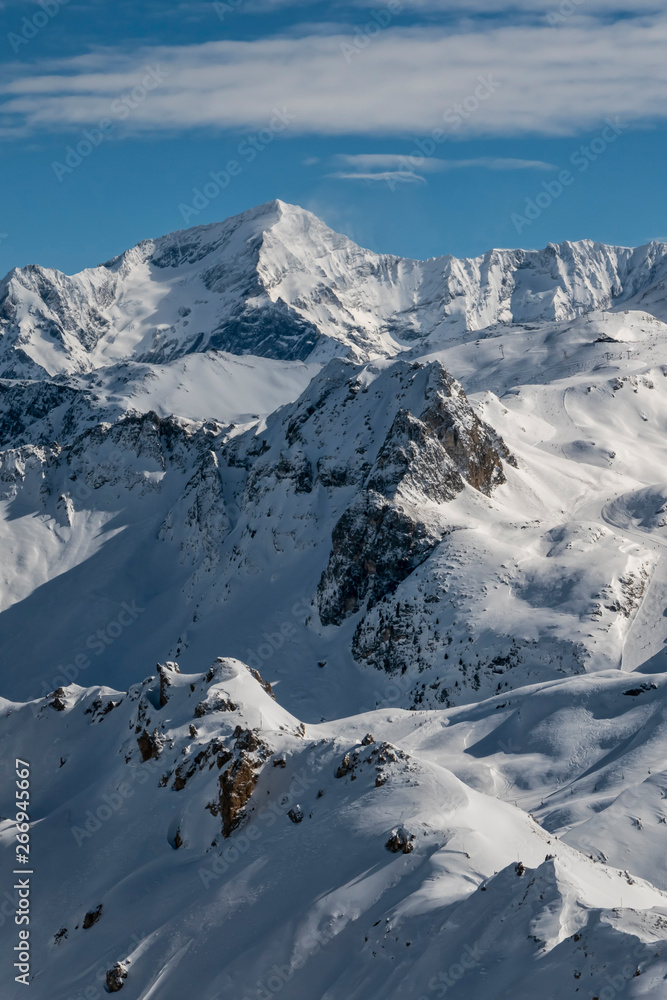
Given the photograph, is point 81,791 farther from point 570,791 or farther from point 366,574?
point 366,574

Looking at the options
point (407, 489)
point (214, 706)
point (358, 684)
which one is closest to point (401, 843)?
point (214, 706)

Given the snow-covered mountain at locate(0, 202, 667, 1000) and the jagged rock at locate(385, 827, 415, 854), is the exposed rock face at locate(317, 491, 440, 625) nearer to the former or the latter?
the snow-covered mountain at locate(0, 202, 667, 1000)

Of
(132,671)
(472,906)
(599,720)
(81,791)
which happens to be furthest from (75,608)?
(472,906)

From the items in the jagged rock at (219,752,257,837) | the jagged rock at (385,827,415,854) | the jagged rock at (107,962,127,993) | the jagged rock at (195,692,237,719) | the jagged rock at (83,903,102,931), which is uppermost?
the jagged rock at (385,827,415,854)

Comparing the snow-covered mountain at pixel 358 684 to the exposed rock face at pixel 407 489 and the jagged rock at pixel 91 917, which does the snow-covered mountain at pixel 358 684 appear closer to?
the jagged rock at pixel 91 917

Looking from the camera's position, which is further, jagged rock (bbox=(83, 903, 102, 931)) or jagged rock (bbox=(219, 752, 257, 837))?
jagged rock (bbox=(219, 752, 257, 837))

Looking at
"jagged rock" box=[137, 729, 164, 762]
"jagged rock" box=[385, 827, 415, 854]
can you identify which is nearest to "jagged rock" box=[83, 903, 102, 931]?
"jagged rock" box=[137, 729, 164, 762]

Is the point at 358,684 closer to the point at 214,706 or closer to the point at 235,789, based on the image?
the point at 214,706
